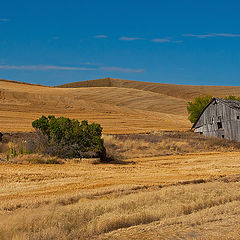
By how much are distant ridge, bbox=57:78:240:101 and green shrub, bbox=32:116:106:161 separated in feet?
248

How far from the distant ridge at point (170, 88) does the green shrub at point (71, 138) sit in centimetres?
7564

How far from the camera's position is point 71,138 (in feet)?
78.0

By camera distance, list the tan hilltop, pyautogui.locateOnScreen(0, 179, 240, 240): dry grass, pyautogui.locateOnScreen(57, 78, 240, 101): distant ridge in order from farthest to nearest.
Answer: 1. pyautogui.locateOnScreen(57, 78, 240, 101): distant ridge
2. the tan hilltop
3. pyautogui.locateOnScreen(0, 179, 240, 240): dry grass

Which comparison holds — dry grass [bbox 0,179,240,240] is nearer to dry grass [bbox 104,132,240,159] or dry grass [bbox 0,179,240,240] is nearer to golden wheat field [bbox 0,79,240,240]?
golden wheat field [bbox 0,79,240,240]

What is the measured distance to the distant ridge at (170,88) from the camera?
334 ft

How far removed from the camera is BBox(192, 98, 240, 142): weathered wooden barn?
3766 cm

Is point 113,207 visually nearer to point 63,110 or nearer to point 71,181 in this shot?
point 71,181

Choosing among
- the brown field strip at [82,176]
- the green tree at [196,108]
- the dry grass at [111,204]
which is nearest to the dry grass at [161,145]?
the brown field strip at [82,176]

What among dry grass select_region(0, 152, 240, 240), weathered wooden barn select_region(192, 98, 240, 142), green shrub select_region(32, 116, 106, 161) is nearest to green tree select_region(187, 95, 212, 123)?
weathered wooden barn select_region(192, 98, 240, 142)

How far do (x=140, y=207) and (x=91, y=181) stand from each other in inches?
203

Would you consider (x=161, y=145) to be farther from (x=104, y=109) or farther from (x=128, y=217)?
(x=104, y=109)

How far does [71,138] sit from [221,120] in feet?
69.1

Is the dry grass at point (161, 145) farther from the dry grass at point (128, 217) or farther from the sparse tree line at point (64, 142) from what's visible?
the dry grass at point (128, 217)

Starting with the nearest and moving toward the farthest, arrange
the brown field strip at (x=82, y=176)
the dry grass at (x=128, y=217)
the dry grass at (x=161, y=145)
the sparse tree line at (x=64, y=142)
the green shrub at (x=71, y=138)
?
the dry grass at (x=128, y=217), the brown field strip at (x=82, y=176), the sparse tree line at (x=64, y=142), the green shrub at (x=71, y=138), the dry grass at (x=161, y=145)
